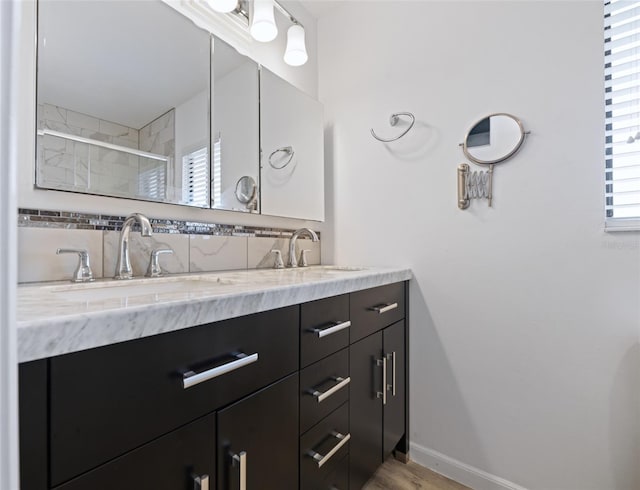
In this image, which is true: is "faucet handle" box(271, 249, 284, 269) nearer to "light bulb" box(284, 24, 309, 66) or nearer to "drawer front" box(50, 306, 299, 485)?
"drawer front" box(50, 306, 299, 485)

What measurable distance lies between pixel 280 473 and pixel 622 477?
1209 mm

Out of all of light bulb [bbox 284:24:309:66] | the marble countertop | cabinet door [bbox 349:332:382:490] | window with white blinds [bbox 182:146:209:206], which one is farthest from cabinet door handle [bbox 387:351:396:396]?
light bulb [bbox 284:24:309:66]

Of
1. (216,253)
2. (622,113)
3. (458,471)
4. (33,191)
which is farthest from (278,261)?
(622,113)

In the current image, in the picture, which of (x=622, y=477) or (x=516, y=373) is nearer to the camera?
(x=622, y=477)

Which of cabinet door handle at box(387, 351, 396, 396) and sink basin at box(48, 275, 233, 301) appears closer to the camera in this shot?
sink basin at box(48, 275, 233, 301)

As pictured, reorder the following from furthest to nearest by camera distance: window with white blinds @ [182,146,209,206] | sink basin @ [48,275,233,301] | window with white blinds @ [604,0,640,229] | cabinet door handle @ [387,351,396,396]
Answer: cabinet door handle @ [387,351,396,396] → window with white blinds @ [182,146,209,206] → window with white blinds @ [604,0,640,229] → sink basin @ [48,275,233,301]

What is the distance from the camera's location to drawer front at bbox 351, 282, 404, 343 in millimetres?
1203

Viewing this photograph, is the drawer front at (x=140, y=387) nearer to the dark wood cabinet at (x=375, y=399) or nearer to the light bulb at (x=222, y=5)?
the dark wood cabinet at (x=375, y=399)

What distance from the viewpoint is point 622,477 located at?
111cm

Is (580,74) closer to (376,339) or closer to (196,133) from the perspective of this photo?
(376,339)

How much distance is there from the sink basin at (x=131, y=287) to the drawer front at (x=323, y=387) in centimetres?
39

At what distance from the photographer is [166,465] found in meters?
0.59

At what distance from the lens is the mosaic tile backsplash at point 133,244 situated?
932mm

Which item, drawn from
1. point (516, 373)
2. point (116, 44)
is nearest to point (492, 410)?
point (516, 373)
